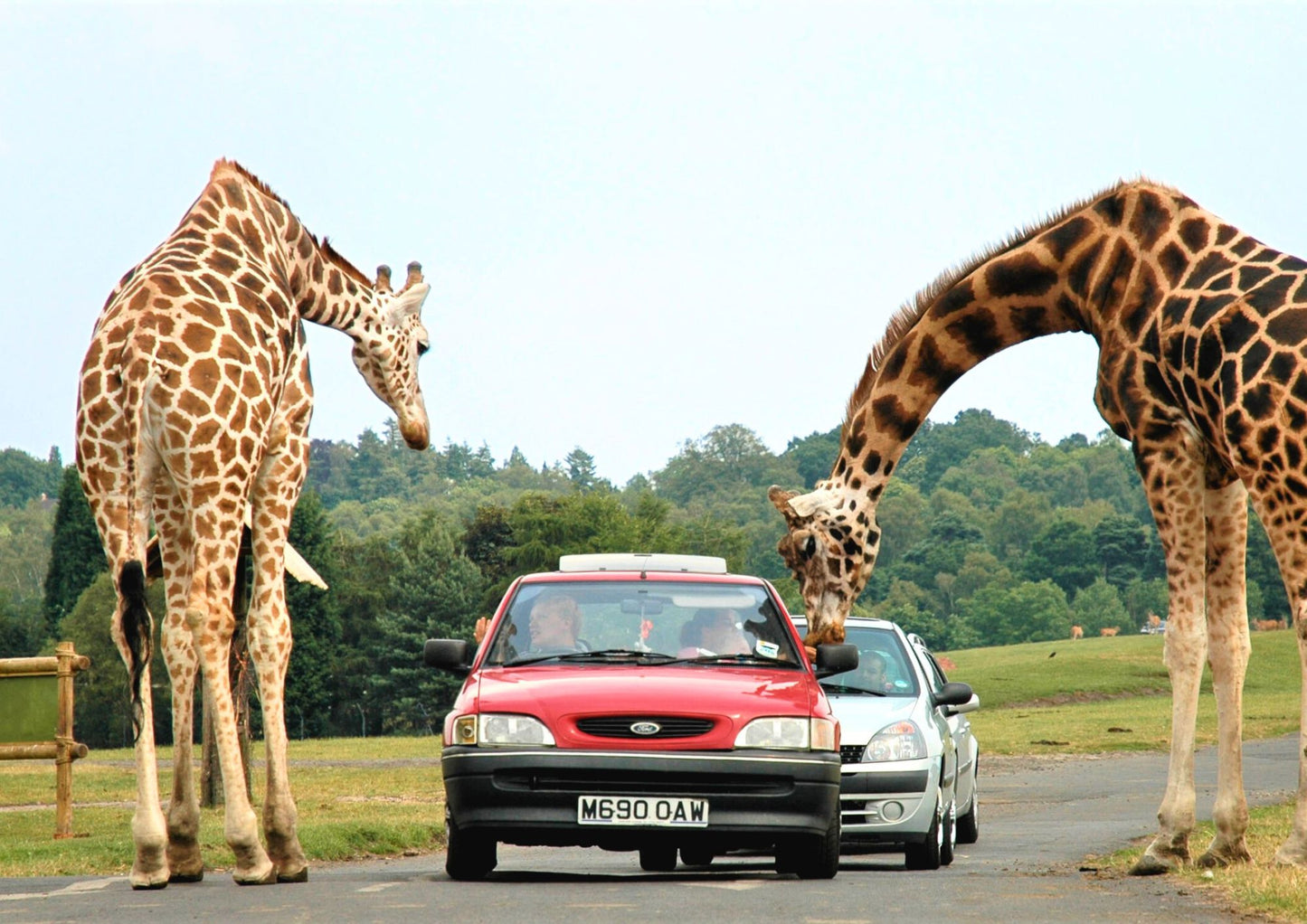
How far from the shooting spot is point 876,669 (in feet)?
51.1

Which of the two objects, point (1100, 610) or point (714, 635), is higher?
point (1100, 610)

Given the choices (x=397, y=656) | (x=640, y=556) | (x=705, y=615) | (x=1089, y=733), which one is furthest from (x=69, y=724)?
(x=397, y=656)

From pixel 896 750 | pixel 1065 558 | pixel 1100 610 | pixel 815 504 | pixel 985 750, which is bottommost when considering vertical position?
pixel 985 750

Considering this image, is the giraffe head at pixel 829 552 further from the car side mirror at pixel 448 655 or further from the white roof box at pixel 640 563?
the car side mirror at pixel 448 655

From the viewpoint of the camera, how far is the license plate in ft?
33.4

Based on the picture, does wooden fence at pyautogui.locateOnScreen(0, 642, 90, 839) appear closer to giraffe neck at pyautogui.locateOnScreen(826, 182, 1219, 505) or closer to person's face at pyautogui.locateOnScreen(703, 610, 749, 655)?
giraffe neck at pyautogui.locateOnScreen(826, 182, 1219, 505)

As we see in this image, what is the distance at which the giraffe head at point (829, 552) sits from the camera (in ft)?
50.7

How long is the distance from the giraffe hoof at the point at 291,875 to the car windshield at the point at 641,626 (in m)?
1.66

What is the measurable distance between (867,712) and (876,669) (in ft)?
4.21

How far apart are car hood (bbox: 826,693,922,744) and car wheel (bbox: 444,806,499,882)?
3.43 meters

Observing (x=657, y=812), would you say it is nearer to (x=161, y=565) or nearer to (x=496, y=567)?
(x=161, y=565)

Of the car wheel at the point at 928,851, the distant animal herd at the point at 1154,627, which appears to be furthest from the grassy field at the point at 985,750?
the distant animal herd at the point at 1154,627

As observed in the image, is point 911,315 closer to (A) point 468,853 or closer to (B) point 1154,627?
(A) point 468,853

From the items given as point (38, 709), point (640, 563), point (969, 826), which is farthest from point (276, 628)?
point (38, 709)
